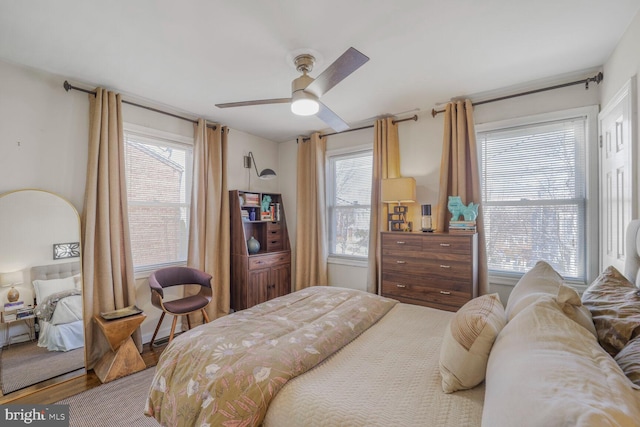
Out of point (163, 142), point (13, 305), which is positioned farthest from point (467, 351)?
point (163, 142)

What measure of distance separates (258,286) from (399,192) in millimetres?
2208

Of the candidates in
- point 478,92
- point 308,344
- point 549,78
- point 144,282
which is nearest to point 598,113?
point 549,78

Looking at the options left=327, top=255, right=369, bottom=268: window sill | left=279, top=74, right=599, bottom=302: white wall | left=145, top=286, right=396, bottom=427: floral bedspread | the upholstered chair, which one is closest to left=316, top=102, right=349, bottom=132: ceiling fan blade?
left=279, top=74, right=599, bottom=302: white wall

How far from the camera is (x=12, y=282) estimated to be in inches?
88.0

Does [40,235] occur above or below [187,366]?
above

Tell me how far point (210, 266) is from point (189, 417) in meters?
2.48

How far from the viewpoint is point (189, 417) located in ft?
3.96

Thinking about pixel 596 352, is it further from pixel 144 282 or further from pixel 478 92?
pixel 144 282

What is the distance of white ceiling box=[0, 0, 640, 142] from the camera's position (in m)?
1.71

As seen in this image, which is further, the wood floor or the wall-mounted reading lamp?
the wall-mounted reading lamp

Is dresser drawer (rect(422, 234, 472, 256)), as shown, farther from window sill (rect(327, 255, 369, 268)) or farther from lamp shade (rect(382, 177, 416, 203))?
window sill (rect(327, 255, 369, 268))

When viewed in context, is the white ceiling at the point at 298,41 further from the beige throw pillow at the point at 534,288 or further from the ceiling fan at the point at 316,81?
the beige throw pillow at the point at 534,288

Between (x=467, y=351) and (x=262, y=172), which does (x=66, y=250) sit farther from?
(x=467, y=351)

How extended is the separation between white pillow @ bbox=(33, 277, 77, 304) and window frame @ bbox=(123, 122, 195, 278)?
0.58 m
